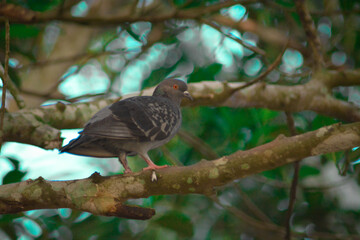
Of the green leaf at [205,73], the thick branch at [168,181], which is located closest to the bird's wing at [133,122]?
the thick branch at [168,181]

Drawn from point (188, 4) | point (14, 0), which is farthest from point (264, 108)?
point (14, 0)

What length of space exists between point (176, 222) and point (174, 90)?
1480mm

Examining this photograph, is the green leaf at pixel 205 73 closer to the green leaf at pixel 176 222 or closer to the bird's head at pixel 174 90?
the bird's head at pixel 174 90

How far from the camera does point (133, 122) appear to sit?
3.66m

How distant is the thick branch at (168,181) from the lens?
2.81 meters

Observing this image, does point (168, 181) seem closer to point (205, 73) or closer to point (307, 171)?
point (205, 73)

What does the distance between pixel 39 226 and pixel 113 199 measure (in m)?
1.79

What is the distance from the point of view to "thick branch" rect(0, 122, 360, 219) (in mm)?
2809

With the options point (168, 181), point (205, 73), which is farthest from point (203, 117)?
point (168, 181)

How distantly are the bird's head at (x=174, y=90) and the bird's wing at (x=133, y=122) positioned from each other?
25.1 inches

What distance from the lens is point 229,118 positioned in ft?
16.9

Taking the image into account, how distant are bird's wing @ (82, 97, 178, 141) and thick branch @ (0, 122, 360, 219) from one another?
1.60 feet

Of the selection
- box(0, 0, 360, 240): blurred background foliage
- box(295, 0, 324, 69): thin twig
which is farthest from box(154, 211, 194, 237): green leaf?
box(295, 0, 324, 69): thin twig

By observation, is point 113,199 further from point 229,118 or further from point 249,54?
point 249,54
